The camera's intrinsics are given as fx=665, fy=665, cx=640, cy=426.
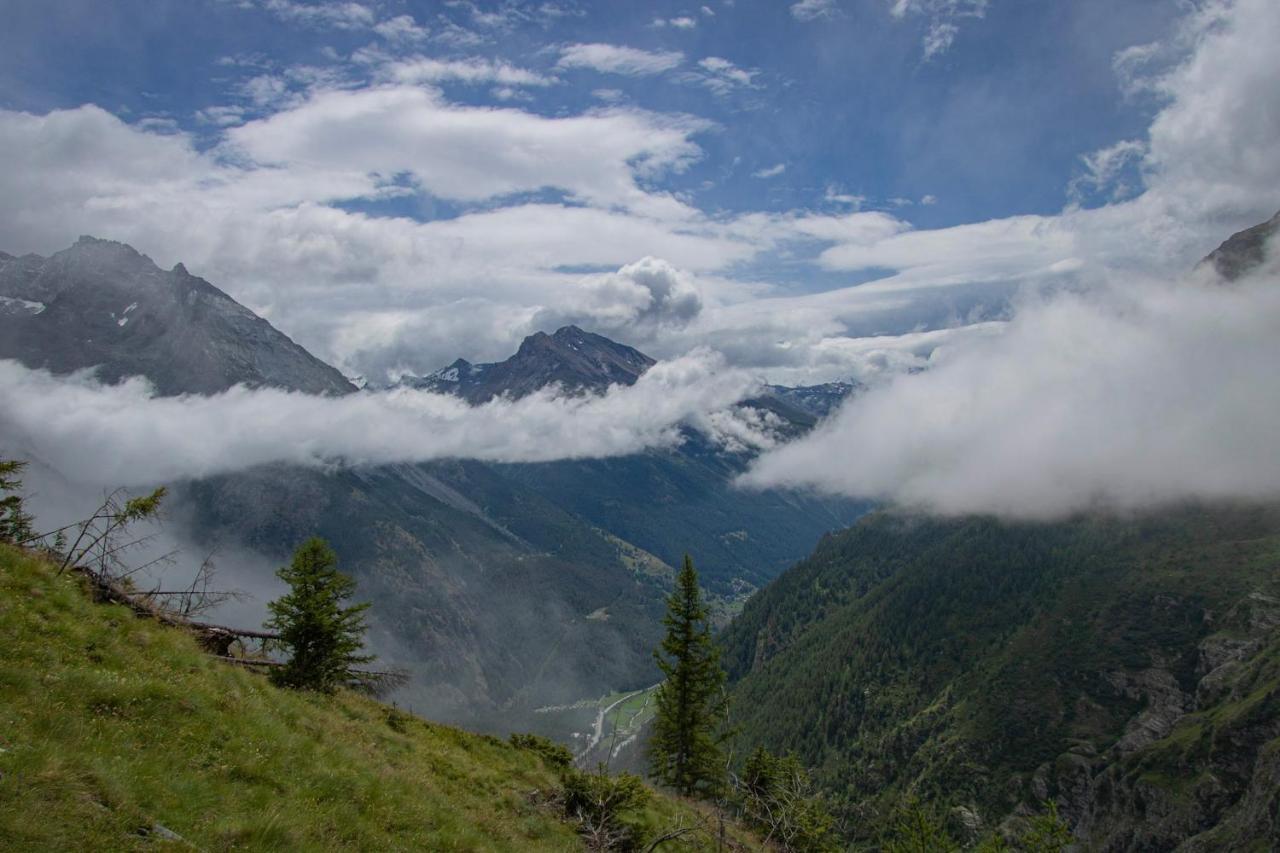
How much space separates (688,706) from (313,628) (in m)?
31.0

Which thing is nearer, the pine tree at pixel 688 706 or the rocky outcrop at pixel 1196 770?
the pine tree at pixel 688 706

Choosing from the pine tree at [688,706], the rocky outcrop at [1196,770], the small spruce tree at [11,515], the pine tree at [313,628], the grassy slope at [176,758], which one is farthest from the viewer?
the rocky outcrop at [1196,770]

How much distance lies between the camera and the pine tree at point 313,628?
25.6 m

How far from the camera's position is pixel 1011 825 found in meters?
176

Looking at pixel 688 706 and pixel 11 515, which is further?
pixel 688 706

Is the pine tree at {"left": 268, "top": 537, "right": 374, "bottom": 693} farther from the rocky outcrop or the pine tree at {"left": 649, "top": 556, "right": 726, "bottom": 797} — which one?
the rocky outcrop

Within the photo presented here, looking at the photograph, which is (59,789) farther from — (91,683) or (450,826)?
(450,826)

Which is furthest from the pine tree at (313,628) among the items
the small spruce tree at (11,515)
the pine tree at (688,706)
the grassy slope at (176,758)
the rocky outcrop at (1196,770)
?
the rocky outcrop at (1196,770)

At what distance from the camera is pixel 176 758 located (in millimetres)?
13773

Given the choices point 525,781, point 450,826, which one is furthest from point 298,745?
point 525,781

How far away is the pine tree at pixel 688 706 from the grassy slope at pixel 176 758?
2670 centimetres

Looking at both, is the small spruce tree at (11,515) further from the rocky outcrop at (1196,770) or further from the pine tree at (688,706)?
the rocky outcrop at (1196,770)

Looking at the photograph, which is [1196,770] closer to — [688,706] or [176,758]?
[688,706]

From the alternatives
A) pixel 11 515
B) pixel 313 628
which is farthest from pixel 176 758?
pixel 11 515
